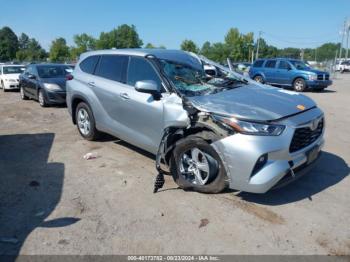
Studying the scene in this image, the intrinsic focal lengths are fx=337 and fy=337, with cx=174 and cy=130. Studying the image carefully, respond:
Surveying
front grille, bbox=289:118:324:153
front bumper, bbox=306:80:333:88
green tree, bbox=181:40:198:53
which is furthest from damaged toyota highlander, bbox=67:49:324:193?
green tree, bbox=181:40:198:53

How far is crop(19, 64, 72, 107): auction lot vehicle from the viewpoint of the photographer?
11.4 meters

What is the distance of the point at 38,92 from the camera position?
12.1 meters

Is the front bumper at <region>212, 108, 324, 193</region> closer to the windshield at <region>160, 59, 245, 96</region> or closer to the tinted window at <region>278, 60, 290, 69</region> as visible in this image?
the windshield at <region>160, 59, 245, 96</region>

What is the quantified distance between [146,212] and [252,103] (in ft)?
5.93

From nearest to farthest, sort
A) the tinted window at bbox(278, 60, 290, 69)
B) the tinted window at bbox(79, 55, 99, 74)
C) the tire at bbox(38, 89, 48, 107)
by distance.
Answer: the tinted window at bbox(79, 55, 99, 74), the tire at bbox(38, 89, 48, 107), the tinted window at bbox(278, 60, 290, 69)

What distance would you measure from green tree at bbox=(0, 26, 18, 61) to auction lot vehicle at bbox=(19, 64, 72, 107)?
3743 inches

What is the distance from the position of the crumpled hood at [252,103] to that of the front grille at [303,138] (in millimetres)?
243

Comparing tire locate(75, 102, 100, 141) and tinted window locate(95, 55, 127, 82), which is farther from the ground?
tinted window locate(95, 55, 127, 82)

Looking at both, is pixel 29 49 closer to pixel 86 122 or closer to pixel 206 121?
pixel 86 122

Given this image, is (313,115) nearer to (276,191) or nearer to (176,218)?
(276,191)

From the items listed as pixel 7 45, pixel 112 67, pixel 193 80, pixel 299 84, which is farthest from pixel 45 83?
pixel 7 45

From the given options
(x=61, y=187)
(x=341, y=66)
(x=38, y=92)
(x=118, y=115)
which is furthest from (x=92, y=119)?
(x=341, y=66)

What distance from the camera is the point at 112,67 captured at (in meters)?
5.82

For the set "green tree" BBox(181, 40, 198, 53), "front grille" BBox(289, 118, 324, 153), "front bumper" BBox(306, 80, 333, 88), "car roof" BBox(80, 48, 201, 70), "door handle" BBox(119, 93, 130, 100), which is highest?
"green tree" BBox(181, 40, 198, 53)
